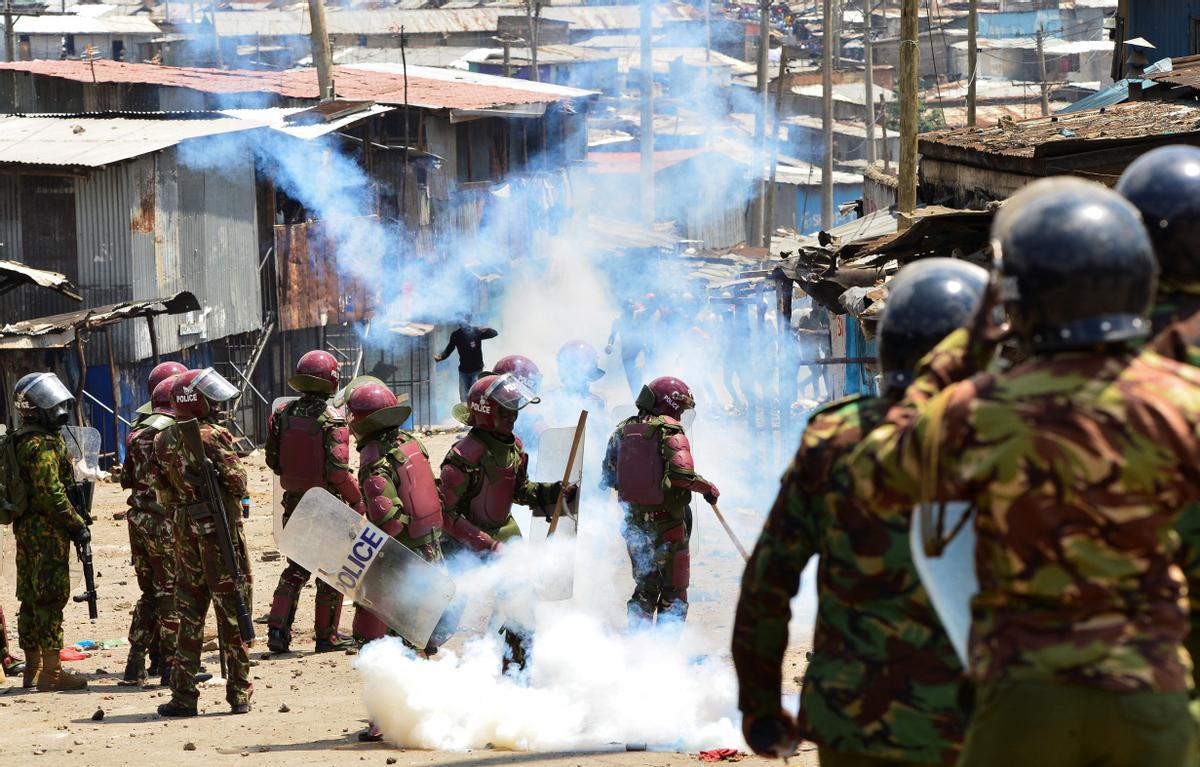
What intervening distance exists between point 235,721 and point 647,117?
32.0 meters

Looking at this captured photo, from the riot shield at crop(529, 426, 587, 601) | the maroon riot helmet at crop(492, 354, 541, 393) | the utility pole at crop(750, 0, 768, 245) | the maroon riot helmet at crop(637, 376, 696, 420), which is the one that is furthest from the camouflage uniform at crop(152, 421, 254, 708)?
the utility pole at crop(750, 0, 768, 245)

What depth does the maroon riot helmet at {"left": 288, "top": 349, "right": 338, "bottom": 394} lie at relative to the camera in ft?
31.1

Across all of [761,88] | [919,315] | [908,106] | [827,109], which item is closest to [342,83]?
[827,109]

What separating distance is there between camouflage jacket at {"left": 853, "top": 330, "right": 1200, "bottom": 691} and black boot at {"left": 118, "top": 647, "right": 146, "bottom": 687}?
7.45m

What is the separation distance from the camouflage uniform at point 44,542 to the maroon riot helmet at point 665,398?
3.43m

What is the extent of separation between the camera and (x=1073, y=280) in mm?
2666

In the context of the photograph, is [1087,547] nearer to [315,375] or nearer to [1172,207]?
[1172,207]

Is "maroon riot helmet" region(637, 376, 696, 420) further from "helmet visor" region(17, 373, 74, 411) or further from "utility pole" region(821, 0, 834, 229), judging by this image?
"utility pole" region(821, 0, 834, 229)

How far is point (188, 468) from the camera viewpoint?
8172mm

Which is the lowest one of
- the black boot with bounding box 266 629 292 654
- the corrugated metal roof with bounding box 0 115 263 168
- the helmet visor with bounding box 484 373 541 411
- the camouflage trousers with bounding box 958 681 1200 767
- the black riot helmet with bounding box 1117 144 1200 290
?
the black boot with bounding box 266 629 292 654

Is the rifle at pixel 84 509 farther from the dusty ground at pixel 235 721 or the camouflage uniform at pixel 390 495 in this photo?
A: the camouflage uniform at pixel 390 495

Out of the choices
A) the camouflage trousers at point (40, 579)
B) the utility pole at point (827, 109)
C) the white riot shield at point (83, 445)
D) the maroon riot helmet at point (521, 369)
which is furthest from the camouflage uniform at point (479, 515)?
the utility pole at point (827, 109)

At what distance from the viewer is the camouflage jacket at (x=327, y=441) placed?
955 cm

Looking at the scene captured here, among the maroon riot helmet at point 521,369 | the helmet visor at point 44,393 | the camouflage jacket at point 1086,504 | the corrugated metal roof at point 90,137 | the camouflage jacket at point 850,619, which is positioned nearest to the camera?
the camouflage jacket at point 1086,504
